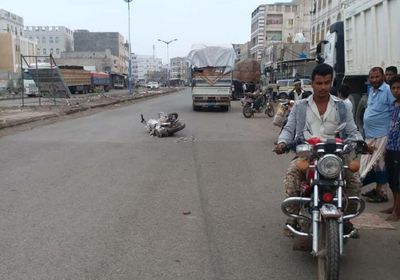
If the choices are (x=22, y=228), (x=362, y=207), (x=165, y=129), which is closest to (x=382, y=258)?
(x=362, y=207)

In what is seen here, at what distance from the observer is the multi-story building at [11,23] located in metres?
117

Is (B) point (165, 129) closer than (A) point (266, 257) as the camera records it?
No

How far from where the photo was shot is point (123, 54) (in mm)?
164375

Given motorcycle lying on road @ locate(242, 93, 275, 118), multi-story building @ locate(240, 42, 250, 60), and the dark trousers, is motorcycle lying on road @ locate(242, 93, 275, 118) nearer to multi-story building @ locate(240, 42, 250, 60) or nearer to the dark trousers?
the dark trousers

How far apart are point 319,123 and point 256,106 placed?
1944 cm

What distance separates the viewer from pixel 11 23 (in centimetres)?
12181

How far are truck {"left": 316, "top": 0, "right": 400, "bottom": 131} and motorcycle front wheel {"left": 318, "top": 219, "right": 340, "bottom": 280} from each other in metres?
7.01

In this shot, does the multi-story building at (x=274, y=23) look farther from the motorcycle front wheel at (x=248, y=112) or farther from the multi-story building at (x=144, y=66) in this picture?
the motorcycle front wheel at (x=248, y=112)

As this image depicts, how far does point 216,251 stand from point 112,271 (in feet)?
3.46

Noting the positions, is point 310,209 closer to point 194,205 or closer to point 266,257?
point 266,257

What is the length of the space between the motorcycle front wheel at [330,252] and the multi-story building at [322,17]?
53.2 meters

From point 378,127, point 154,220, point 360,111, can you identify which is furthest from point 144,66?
point 154,220

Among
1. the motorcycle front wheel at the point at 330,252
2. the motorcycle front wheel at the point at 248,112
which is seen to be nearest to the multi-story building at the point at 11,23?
the motorcycle front wheel at the point at 248,112

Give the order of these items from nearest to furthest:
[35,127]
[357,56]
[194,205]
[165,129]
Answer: [194,205] < [357,56] < [165,129] < [35,127]
